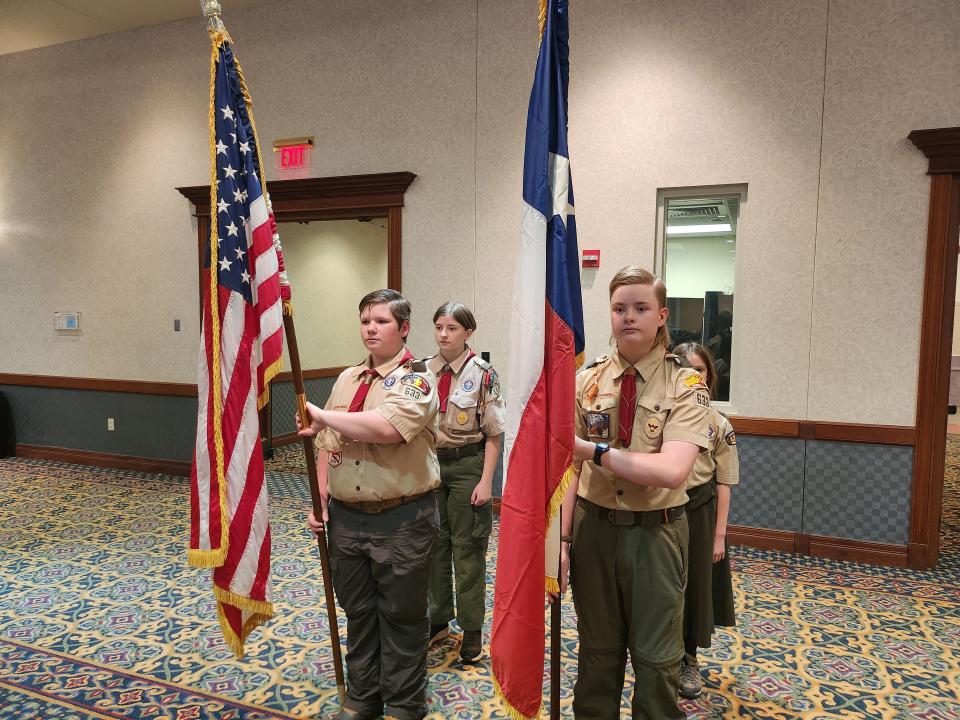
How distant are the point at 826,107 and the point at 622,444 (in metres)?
3.57

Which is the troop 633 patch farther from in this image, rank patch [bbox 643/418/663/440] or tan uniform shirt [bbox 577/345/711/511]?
rank patch [bbox 643/418/663/440]

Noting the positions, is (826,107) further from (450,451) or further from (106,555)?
(106,555)

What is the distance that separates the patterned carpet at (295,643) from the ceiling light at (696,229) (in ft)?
7.77

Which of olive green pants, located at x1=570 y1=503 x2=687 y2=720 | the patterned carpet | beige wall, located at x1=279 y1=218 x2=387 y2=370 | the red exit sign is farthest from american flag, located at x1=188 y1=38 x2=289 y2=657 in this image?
beige wall, located at x1=279 y1=218 x2=387 y2=370

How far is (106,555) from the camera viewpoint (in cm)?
421

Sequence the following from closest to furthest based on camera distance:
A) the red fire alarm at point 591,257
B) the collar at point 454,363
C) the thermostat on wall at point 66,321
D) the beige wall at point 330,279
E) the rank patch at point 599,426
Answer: the rank patch at point 599,426
the collar at point 454,363
the red fire alarm at point 591,257
the thermostat on wall at point 66,321
the beige wall at point 330,279

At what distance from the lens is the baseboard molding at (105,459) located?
6.37 m

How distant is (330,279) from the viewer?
28.5 ft

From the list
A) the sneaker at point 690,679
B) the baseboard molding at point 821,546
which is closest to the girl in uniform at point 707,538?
the sneaker at point 690,679

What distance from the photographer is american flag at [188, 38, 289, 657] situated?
215 centimetres

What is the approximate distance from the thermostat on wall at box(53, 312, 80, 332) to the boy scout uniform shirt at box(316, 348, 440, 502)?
19.0 ft

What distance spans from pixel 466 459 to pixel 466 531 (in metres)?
0.34

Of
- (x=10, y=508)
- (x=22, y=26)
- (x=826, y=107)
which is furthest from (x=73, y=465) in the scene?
(x=826, y=107)

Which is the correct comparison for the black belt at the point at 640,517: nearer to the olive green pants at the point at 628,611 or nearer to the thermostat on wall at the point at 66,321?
the olive green pants at the point at 628,611
